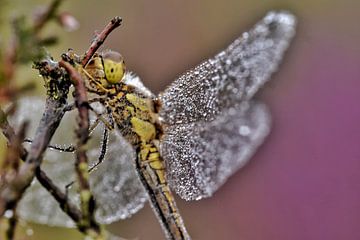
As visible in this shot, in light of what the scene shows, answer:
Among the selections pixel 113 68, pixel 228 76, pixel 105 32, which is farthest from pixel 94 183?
pixel 105 32

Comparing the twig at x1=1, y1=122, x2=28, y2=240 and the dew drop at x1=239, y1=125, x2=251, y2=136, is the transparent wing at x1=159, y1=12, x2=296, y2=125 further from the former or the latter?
the twig at x1=1, y1=122, x2=28, y2=240

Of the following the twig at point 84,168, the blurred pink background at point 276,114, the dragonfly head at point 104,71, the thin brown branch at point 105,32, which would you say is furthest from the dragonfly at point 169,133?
the blurred pink background at point 276,114

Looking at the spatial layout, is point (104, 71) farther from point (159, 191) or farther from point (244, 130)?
point (244, 130)

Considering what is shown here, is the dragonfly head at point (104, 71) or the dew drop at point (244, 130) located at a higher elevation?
the dew drop at point (244, 130)

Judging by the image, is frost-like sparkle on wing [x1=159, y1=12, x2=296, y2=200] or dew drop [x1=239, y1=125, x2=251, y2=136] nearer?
frost-like sparkle on wing [x1=159, y1=12, x2=296, y2=200]

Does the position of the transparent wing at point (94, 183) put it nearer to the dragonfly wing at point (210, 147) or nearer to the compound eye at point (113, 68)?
the dragonfly wing at point (210, 147)

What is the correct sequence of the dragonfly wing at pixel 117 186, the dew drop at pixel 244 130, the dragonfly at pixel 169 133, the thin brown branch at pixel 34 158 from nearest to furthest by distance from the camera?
the thin brown branch at pixel 34 158, the dragonfly at pixel 169 133, the dragonfly wing at pixel 117 186, the dew drop at pixel 244 130

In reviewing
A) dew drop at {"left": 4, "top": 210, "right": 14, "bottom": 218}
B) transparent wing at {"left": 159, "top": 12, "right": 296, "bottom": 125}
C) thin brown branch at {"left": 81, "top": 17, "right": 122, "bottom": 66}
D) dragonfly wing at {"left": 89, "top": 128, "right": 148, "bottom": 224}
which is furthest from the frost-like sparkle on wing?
dew drop at {"left": 4, "top": 210, "right": 14, "bottom": 218}
